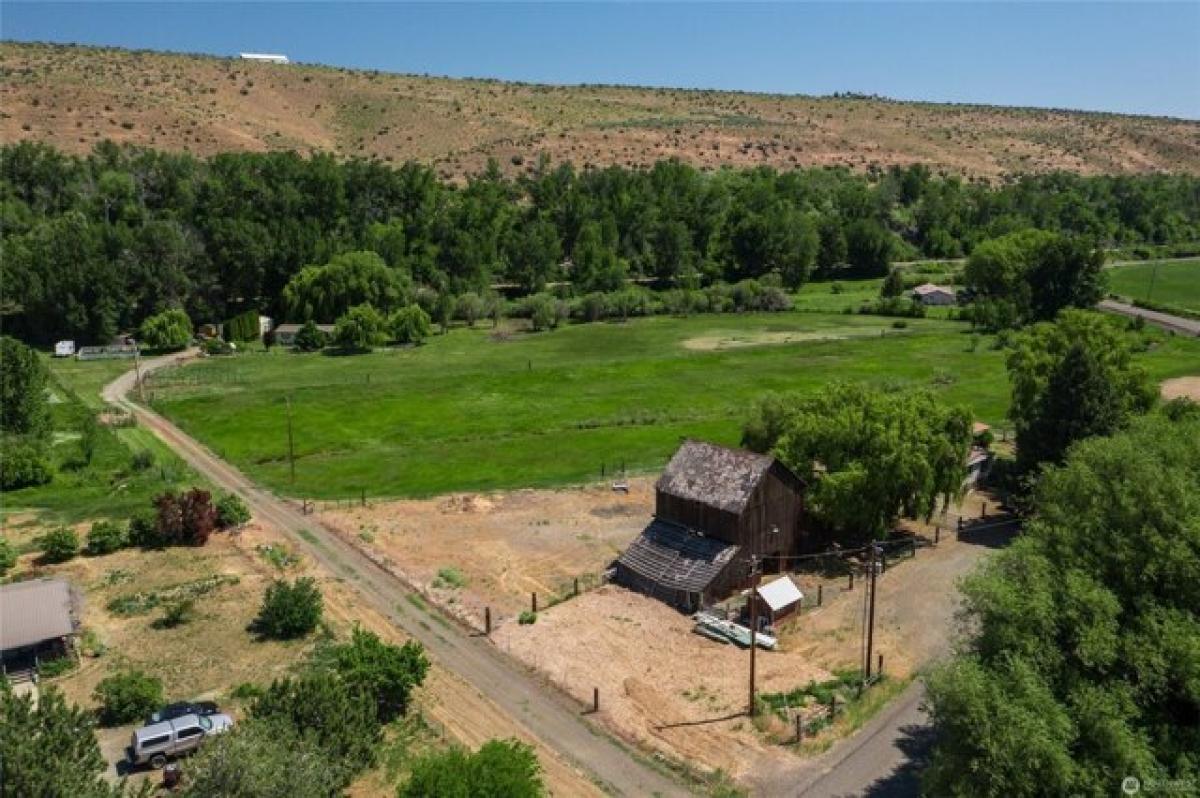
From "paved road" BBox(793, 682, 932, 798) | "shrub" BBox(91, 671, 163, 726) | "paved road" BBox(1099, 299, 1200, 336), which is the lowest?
"paved road" BBox(793, 682, 932, 798)

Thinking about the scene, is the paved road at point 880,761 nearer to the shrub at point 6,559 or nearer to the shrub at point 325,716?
the shrub at point 325,716

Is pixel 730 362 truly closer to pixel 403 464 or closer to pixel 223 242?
pixel 403 464

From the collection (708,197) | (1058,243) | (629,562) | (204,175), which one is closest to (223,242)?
(204,175)

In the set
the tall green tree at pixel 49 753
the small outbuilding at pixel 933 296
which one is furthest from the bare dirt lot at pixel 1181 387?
the tall green tree at pixel 49 753

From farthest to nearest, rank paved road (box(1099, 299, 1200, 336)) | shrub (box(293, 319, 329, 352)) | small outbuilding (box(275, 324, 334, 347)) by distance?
1. paved road (box(1099, 299, 1200, 336))
2. small outbuilding (box(275, 324, 334, 347))
3. shrub (box(293, 319, 329, 352))

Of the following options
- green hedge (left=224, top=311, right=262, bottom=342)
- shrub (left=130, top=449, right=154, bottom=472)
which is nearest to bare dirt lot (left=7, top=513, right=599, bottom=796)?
shrub (left=130, top=449, right=154, bottom=472)

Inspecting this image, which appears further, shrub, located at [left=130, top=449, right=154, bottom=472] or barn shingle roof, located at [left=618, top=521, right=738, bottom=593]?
shrub, located at [left=130, top=449, right=154, bottom=472]

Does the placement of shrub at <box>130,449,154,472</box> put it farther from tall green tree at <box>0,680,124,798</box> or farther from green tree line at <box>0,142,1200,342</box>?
green tree line at <box>0,142,1200,342</box>
